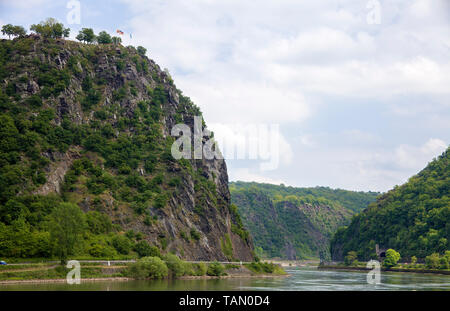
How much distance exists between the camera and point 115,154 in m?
171

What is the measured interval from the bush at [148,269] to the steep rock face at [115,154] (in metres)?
20.1

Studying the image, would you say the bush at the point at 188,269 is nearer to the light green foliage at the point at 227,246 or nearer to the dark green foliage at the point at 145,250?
the dark green foliage at the point at 145,250

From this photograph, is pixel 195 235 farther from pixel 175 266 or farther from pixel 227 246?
pixel 175 266

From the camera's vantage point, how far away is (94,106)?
7180 inches

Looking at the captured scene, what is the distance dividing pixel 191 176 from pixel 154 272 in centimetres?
5682

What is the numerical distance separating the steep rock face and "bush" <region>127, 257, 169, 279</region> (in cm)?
2014

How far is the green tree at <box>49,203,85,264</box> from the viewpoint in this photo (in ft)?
383

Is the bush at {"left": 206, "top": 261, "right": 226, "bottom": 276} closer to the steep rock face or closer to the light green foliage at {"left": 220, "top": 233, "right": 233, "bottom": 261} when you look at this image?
the steep rock face

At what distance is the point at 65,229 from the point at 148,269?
69.0ft

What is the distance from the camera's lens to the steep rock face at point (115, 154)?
151 meters

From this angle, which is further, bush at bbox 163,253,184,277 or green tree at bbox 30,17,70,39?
green tree at bbox 30,17,70,39

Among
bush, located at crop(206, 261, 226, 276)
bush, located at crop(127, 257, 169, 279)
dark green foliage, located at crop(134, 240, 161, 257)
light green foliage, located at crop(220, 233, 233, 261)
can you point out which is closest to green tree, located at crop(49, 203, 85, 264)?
bush, located at crop(127, 257, 169, 279)
